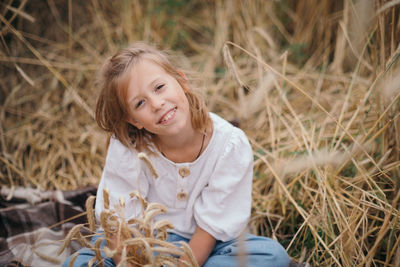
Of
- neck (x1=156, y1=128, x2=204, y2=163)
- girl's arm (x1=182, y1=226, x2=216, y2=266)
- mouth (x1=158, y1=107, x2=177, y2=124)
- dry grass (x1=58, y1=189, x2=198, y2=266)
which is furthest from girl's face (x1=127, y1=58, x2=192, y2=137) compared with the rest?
girl's arm (x1=182, y1=226, x2=216, y2=266)

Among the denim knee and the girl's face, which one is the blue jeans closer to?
the denim knee

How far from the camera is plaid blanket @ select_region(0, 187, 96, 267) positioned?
1.38 metres

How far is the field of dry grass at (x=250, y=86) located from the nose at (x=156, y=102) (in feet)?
1.13

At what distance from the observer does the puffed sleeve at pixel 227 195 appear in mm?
1191

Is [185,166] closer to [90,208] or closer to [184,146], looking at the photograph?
[184,146]

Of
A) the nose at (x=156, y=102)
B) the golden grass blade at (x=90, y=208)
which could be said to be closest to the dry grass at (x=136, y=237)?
the golden grass blade at (x=90, y=208)

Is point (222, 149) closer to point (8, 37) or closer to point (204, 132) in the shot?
point (204, 132)

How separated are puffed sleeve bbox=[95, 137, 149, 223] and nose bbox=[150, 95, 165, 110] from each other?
231 mm

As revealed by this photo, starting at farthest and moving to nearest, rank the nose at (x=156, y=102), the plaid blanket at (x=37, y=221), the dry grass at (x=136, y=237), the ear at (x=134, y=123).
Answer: the plaid blanket at (x=37, y=221) → the ear at (x=134, y=123) → the nose at (x=156, y=102) → the dry grass at (x=136, y=237)

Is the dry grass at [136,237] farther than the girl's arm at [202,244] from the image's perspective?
No

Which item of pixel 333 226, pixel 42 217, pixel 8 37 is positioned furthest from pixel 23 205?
pixel 333 226

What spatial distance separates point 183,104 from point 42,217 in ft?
2.95

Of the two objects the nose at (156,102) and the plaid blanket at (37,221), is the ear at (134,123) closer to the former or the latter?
the nose at (156,102)

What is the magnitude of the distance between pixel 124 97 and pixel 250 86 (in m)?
0.93
